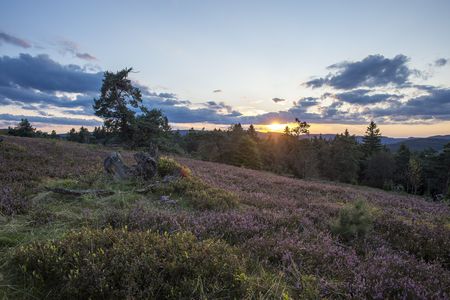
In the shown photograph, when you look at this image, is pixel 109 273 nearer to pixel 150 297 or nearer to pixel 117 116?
pixel 150 297

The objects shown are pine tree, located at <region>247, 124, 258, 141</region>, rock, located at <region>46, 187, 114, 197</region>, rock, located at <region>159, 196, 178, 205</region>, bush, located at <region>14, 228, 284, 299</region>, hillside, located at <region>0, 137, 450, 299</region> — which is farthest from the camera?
pine tree, located at <region>247, 124, 258, 141</region>

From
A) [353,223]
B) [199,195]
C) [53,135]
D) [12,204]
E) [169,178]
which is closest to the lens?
[353,223]

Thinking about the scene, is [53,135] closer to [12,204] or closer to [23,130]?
[23,130]

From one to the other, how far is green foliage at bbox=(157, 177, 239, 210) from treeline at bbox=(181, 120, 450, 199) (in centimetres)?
5254

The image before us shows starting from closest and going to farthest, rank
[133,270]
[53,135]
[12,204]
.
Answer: [133,270] < [12,204] < [53,135]

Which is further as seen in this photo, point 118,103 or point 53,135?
point 53,135

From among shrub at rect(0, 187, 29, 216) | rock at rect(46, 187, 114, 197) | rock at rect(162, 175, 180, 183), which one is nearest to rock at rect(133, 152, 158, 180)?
rock at rect(162, 175, 180, 183)

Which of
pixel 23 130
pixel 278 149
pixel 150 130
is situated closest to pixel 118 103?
pixel 150 130

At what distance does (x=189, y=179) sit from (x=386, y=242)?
6103 mm

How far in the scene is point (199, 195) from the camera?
26.9 feet

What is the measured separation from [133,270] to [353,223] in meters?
4.81

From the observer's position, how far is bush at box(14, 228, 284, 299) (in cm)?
305

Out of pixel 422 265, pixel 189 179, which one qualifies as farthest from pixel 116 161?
pixel 422 265

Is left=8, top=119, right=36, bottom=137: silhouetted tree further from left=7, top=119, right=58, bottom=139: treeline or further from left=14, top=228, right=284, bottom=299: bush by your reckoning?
left=14, top=228, right=284, bottom=299: bush
